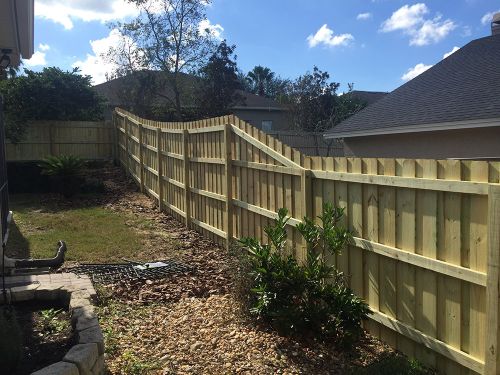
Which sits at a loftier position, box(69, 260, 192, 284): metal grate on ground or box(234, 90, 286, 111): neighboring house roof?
box(234, 90, 286, 111): neighboring house roof

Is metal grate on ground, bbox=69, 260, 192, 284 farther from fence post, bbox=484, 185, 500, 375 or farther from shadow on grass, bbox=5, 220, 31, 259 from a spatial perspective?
fence post, bbox=484, 185, 500, 375

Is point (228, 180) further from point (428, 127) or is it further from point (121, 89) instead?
point (121, 89)

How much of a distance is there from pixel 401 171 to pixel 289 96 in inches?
1031

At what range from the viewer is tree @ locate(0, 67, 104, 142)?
16.8m

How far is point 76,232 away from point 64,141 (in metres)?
9.56

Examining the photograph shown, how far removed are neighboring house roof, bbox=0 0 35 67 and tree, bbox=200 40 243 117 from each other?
59.6ft

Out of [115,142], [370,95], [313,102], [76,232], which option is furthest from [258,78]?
[76,232]

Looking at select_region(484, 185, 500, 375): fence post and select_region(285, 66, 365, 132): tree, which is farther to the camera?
select_region(285, 66, 365, 132): tree

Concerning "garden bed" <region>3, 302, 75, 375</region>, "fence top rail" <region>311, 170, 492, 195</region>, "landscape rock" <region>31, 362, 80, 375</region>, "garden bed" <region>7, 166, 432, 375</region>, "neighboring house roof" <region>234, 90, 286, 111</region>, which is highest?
"neighboring house roof" <region>234, 90, 286, 111</region>

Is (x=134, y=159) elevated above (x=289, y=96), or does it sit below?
below

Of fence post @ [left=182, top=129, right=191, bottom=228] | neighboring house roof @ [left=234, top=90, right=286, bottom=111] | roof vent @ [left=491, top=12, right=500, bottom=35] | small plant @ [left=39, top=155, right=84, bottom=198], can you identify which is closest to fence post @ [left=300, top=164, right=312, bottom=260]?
fence post @ [left=182, top=129, right=191, bottom=228]

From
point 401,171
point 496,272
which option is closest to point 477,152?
point 401,171

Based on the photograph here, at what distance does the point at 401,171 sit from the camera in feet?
13.6

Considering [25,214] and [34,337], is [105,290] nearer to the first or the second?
[34,337]
